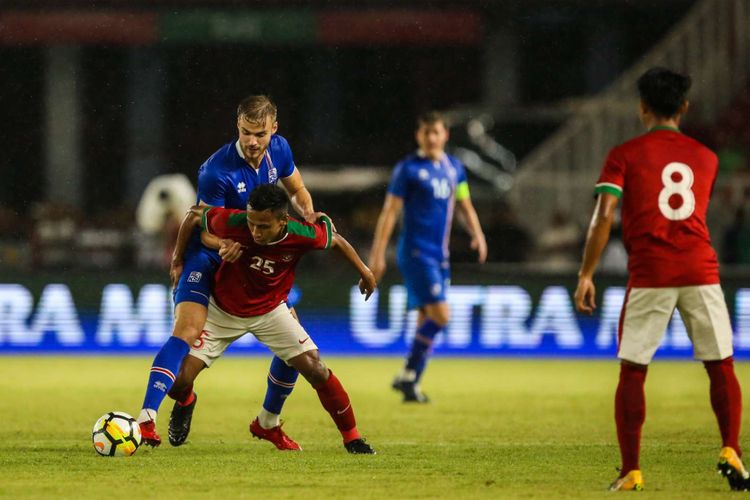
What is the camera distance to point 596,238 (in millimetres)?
6652

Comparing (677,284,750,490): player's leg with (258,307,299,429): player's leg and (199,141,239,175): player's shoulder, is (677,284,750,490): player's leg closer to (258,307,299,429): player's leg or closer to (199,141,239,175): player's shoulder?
(258,307,299,429): player's leg

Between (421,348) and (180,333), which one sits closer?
(180,333)

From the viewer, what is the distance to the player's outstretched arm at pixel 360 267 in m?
7.74

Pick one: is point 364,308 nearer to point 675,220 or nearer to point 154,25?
point 675,220

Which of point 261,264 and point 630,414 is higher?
point 261,264

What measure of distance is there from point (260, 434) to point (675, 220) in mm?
2946

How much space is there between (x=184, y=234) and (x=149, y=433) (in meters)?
1.10

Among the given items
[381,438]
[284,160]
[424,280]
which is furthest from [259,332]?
[424,280]

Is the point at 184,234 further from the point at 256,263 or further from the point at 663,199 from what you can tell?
the point at 663,199

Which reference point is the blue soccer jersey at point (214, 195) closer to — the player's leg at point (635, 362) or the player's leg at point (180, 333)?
the player's leg at point (180, 333)

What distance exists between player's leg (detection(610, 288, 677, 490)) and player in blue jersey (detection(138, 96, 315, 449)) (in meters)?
2.14

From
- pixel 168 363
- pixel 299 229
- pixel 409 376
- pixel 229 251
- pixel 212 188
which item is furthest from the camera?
pixel 409 376

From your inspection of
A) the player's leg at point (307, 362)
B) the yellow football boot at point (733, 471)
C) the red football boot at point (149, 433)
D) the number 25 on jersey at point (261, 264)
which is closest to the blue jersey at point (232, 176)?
the number 25 on jersey at point (261, 264)

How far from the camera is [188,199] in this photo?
20109 millimetres
